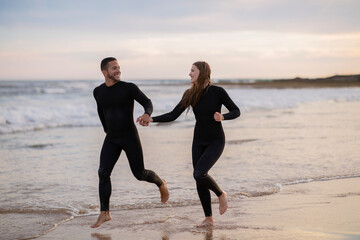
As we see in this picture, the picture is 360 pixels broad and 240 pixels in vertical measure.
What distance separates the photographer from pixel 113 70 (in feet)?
19.5

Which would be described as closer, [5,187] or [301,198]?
[301,198]


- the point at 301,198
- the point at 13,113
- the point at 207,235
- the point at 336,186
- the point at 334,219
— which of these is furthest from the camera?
the point at 13,113

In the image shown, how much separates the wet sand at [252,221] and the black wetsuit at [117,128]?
48 centimetres

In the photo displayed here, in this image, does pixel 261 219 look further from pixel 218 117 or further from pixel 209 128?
pixel 218 117

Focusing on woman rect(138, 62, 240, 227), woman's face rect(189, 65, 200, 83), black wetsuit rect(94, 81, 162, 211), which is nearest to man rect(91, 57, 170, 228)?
black wetsuit rect(94, 81, 162, 211)

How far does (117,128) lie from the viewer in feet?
19.5

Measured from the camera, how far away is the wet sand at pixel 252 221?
17.8 ft

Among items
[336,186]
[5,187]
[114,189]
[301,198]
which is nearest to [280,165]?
[336,186]

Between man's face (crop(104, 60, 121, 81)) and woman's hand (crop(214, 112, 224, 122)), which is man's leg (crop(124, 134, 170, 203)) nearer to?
man's face (crop(104, 60, 121, 81))

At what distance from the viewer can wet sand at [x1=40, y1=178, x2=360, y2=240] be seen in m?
5.41

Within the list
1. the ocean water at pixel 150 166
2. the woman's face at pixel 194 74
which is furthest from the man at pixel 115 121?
the ocean water at pixel 150 166

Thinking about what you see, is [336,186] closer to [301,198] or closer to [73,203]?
[301,198]

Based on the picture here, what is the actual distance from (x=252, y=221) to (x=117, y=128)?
1925 millimetres

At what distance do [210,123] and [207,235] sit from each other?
4.05 feet
